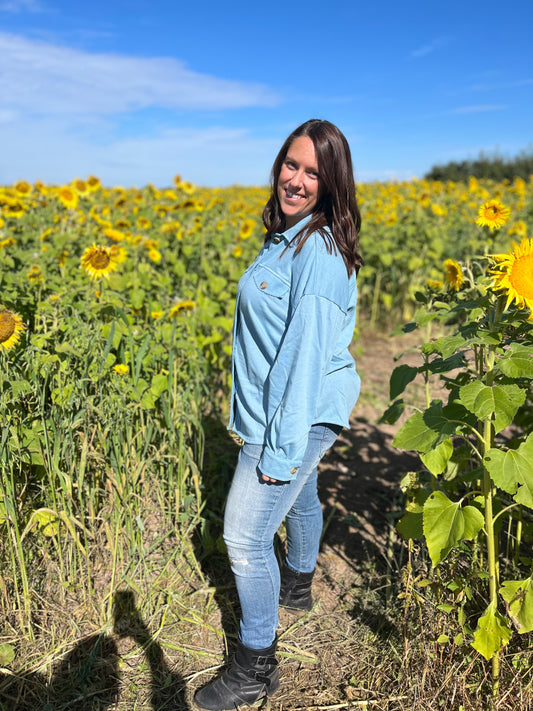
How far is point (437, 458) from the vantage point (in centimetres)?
172

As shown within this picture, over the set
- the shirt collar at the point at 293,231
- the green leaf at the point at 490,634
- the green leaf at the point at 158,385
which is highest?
the shirt collar at the point at 293,231

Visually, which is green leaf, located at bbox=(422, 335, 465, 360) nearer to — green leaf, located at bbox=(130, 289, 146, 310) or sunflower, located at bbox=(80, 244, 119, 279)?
green leaf, located at bbox=(130, 289, 146, 310)


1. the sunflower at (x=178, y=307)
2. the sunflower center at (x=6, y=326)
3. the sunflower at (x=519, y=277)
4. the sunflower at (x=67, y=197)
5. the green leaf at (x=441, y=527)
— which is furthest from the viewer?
the sunflower at (x=67, y=197)

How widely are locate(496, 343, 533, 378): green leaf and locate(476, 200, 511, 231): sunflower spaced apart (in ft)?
3.63

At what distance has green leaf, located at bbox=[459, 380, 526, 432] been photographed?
1.53 metres

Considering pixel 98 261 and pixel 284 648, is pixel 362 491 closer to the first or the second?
pixel 284 648

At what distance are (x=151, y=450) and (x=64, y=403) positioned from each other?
0.62 m

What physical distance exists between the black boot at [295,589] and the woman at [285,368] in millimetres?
390

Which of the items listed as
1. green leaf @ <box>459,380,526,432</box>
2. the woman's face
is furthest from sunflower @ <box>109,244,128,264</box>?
green leaf @ <box>459,380,526,432</box>

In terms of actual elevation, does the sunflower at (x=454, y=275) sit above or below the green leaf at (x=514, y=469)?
above

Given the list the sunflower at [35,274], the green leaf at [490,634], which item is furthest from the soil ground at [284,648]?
the sunflower at [35,274]

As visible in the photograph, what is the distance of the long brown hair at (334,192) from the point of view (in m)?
1.80

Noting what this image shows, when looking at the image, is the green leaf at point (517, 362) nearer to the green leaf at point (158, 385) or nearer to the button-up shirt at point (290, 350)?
the button-up shirt at point (290, 350)

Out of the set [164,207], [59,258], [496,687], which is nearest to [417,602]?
[496,687]
